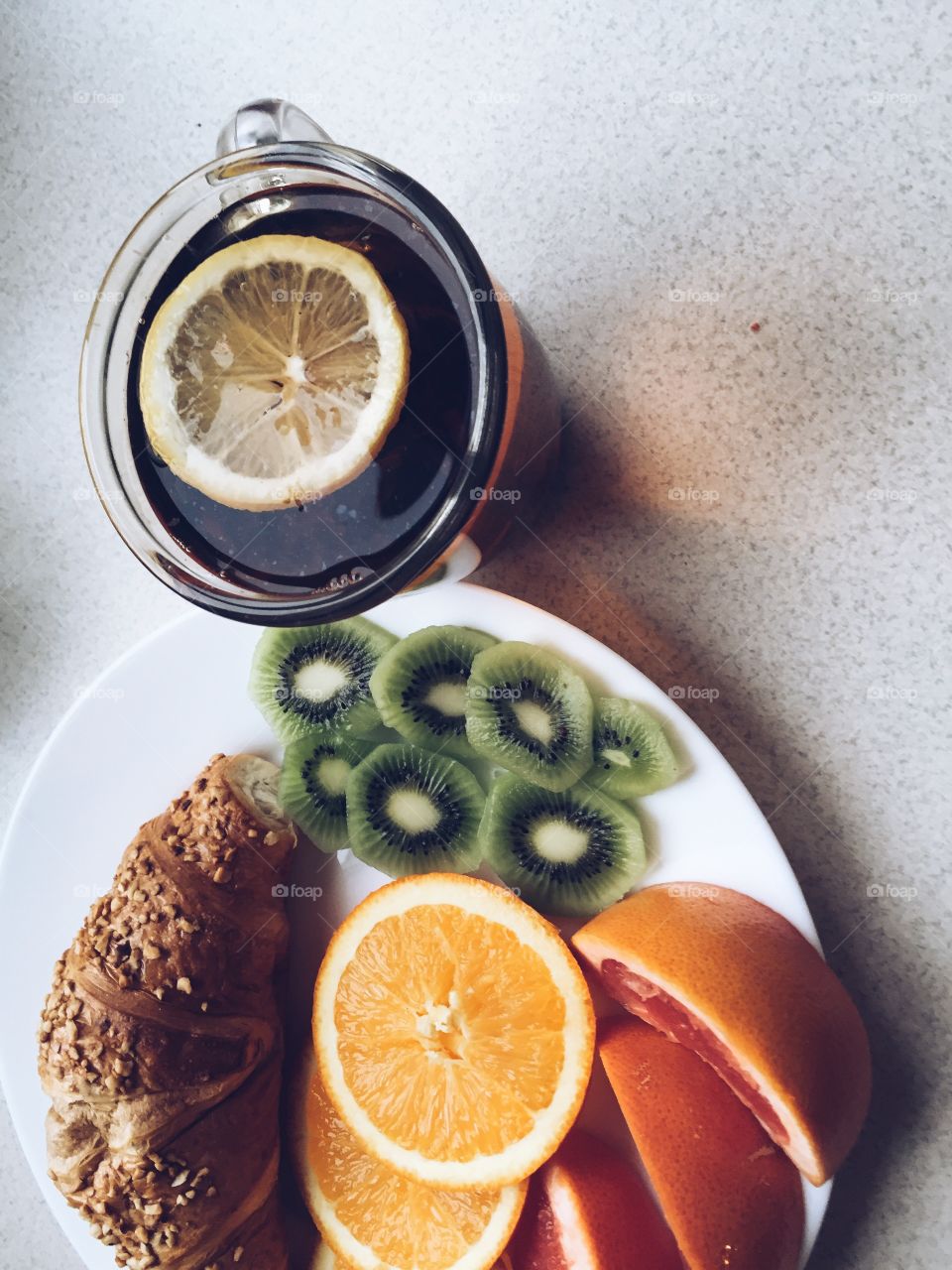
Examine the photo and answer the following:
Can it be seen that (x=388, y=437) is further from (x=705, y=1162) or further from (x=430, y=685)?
(x=705, y=1162)

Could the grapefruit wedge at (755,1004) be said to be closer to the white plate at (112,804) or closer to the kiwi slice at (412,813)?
the kiwi slice at (412,813)

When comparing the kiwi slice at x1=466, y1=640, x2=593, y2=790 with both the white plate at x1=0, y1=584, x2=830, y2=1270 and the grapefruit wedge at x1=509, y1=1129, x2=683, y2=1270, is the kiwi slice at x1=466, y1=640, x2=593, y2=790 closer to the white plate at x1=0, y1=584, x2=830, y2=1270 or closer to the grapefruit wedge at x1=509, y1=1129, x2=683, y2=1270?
the white plate at x1=0, y1=584, x2=830, y2=1270

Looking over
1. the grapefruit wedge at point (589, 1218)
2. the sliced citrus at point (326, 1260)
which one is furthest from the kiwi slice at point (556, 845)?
the sliced citrus at point (326, 1260)

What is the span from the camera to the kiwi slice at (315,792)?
4.44 feet

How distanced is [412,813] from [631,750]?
0.29m

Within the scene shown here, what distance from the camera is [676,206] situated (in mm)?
1332

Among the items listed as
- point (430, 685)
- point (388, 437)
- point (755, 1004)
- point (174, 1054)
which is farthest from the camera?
point (430, 685)

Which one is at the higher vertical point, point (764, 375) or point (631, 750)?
point (764, 375)

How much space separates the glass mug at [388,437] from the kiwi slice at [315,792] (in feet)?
1.24

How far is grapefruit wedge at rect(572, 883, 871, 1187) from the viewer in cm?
110

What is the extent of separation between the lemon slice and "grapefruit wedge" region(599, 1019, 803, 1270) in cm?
75

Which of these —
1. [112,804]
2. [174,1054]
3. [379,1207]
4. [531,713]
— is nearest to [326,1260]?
[379,1207]

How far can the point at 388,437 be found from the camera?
97cm

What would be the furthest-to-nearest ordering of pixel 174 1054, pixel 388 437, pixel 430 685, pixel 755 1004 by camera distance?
1. pixel 430 685
2. pixel 174 1054
3. pixel 755 1004
4. pixel 388 437
